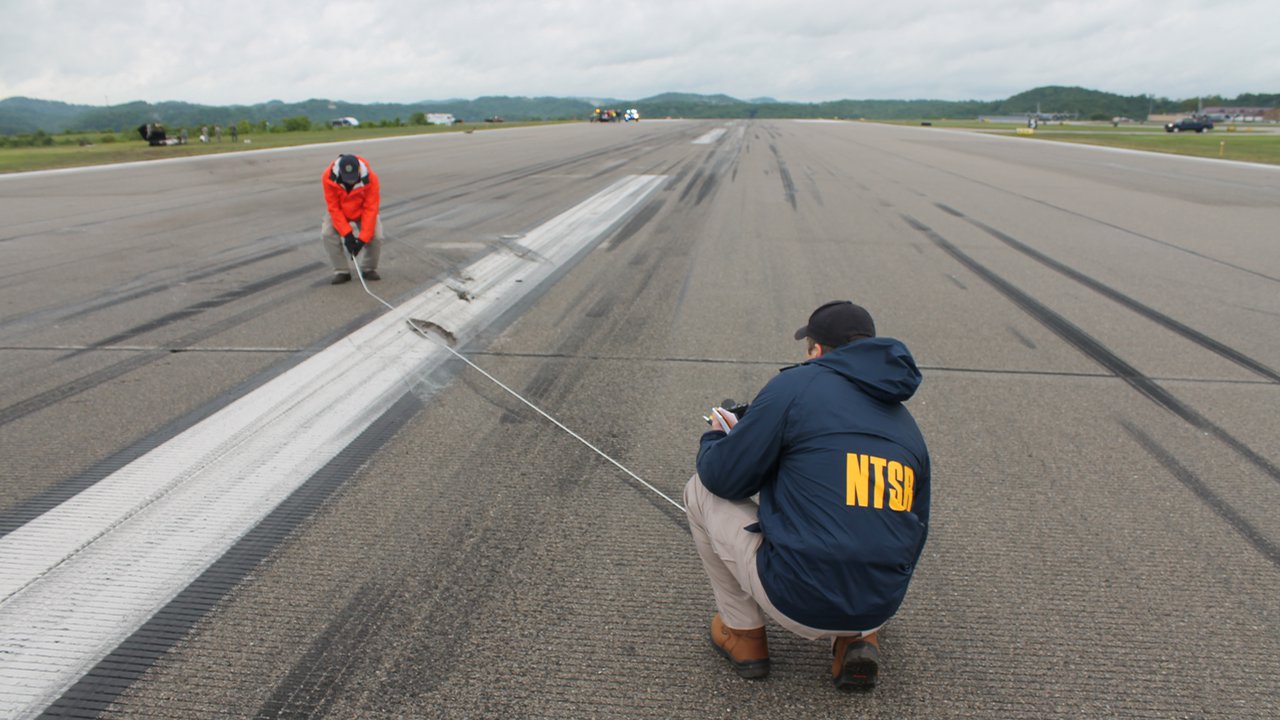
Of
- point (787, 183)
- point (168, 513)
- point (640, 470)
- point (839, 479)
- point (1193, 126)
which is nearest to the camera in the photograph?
point (839, 479)

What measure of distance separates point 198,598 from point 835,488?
2.49m

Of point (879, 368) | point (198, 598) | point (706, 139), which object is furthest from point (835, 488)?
point (706, 139)

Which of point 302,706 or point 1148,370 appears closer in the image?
point 302,706

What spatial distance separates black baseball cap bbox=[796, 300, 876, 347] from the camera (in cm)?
248

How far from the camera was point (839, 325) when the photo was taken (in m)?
2.50

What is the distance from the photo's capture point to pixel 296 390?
518cm

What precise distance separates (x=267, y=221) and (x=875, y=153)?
76.2 ft

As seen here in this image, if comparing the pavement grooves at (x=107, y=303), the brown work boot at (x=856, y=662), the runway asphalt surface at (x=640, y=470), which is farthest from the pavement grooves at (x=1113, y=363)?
the pavement grooves at (x=107, y=303)

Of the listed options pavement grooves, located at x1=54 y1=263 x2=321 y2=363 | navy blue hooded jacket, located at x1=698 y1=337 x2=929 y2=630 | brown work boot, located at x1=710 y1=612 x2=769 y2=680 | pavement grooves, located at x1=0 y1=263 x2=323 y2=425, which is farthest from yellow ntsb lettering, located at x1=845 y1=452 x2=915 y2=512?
pavement grooves, located at x1=54 y1=263 x2=321 y2=363

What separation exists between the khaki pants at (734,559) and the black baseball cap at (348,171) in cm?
664

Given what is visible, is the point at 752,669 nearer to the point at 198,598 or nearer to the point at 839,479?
the point at 839,479

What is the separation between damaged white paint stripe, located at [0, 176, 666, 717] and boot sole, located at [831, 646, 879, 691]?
257 cm

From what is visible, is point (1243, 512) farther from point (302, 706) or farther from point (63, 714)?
point (63, 714)

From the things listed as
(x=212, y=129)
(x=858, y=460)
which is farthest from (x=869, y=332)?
(x=212, y=129)
